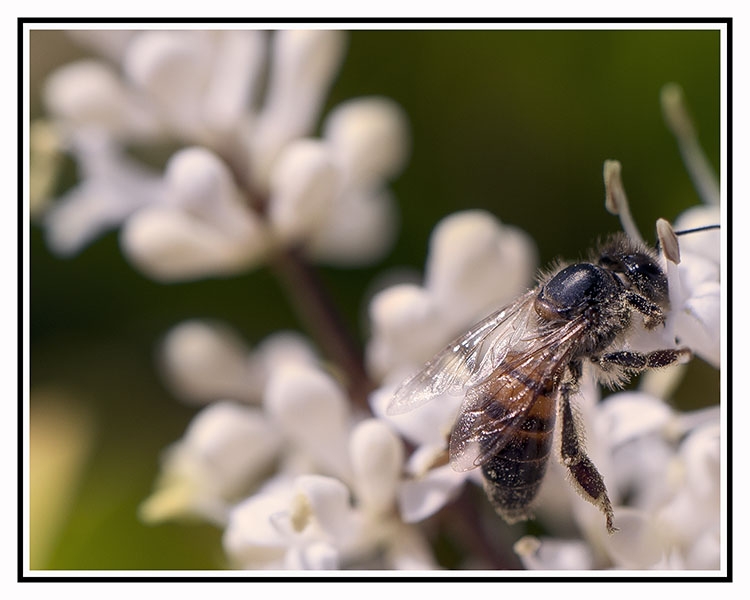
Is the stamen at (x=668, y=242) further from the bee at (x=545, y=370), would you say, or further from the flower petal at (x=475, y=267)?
the flower petal at (x=475, y=267)

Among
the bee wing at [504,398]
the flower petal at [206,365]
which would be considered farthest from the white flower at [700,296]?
the flower petal at [206,365]

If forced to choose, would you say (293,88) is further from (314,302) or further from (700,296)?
(700,296)

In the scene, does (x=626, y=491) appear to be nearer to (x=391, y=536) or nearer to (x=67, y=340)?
(x=391, y=536)

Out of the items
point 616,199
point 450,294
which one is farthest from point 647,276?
point 450,294

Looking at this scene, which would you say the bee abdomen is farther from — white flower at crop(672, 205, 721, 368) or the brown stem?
the brown stem
